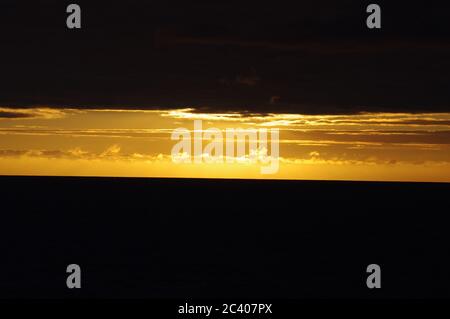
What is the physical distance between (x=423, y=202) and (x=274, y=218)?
3359cm

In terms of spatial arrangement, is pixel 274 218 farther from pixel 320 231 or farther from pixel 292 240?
pixel 292 240

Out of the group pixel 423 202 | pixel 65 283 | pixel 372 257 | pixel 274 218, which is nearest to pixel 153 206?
pixel 274 218

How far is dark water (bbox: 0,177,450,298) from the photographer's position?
1366 inches

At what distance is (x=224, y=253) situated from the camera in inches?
1730

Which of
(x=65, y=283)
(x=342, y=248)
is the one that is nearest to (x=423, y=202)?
(x=342, y=248)

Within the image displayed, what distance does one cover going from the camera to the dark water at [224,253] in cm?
3469

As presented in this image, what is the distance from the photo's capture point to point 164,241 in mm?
49031

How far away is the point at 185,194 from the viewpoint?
11044cm

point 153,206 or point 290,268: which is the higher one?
point 153,206

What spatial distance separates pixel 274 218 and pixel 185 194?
43670 mm
